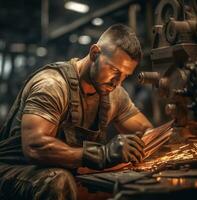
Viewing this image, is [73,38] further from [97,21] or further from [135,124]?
[135,124]

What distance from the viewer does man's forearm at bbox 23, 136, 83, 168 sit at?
3.90 meters

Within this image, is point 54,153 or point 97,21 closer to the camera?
point 54,153

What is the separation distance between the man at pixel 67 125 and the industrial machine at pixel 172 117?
209mm

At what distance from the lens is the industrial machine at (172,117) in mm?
3180

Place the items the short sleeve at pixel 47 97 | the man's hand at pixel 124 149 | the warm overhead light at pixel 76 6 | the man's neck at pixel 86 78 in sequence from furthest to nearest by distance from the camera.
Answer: the warm overhead light at pixel 76 6 → the man's neck at pixel 86 78 → the short sleeve at pixel 47 97 → the man's hand at pixel 124 149

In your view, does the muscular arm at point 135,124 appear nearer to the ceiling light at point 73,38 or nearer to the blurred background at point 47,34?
the blurred background at point 47,34

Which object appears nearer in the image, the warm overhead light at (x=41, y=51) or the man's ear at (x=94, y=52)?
the man's ear at (x=94, y=52)

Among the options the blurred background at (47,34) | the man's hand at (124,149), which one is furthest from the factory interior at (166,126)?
the blurred background at (47,34)

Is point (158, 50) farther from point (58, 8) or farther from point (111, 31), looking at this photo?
point (58, 8)

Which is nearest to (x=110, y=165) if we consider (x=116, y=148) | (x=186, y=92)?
(x=116, y=148)

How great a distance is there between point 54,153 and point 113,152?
20.6 inches

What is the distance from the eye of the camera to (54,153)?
3.90 m

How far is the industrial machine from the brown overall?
0.23m

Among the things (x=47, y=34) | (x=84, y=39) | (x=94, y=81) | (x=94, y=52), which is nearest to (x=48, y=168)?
(x=94, y=81)
